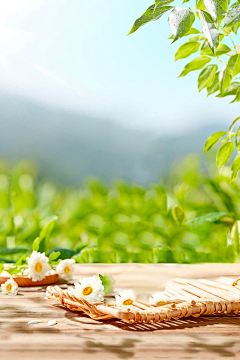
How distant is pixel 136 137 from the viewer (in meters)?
2.41

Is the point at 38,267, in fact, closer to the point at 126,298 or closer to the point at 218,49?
the point at 126,298

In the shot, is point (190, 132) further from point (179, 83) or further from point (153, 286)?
point (153, 286)

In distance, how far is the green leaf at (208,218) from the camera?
6.37 ft

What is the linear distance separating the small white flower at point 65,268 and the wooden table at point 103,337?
0.89ft

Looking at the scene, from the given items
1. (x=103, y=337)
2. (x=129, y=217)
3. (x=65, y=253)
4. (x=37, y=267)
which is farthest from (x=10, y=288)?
(x=129, y=217)

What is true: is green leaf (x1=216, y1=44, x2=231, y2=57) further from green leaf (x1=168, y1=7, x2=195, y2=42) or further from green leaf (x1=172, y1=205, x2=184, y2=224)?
green leaf (x1=172, y1=205, x2=184, y2=224)

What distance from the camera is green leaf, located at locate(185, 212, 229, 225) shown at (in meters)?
1.94

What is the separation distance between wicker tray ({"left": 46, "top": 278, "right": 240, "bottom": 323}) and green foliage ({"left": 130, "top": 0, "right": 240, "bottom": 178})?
35cm

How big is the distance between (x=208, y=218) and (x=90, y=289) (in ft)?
Result: 4.03

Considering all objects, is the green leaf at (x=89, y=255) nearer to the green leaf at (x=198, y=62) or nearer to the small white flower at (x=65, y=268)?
the small white flower at (x=65, y=268)

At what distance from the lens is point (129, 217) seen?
2076 mm

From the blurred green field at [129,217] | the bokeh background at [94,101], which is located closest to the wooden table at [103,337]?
the blurred green field at [129,217]

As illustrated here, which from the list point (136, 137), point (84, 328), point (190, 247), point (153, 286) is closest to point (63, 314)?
point (84, 328)

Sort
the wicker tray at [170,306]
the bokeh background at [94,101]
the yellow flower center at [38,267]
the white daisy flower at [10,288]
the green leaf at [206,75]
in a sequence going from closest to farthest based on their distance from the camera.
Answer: the wicker tray at [170,306] → the green leaf at [206,75] → the white daisy flower at [10,288] → the yellow flower center at [38,267] → the bokeh background at [94,101]
